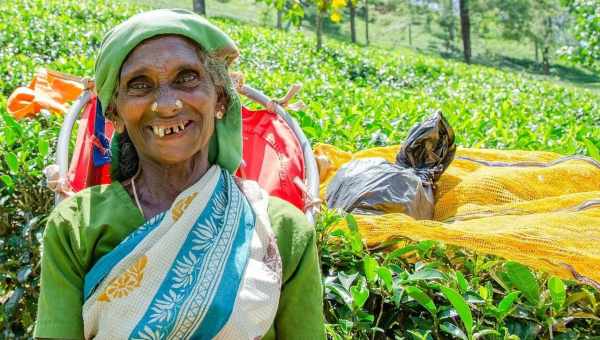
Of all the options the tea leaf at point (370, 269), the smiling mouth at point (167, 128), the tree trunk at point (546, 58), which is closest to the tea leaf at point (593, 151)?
the tea leaf at point (370, 269)

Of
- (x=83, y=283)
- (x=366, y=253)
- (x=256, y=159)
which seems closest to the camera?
(x=83, y=283)

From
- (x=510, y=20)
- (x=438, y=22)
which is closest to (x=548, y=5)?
(x=510, y=20)

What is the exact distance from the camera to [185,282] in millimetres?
1557

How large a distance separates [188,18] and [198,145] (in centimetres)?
30

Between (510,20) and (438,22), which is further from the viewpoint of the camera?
(438,22)

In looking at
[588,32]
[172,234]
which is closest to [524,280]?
[172,234]

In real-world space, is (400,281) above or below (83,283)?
below

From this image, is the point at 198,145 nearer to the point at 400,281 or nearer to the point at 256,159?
the point at 400,281

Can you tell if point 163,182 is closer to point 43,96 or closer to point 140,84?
point 140,84

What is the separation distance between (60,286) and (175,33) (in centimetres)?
64

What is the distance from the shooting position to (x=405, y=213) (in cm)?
286

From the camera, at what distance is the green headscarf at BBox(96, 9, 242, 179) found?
5.20ft

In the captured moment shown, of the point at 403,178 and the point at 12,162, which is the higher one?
the point at 12,162

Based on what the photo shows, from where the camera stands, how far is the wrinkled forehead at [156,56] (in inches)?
62.9
